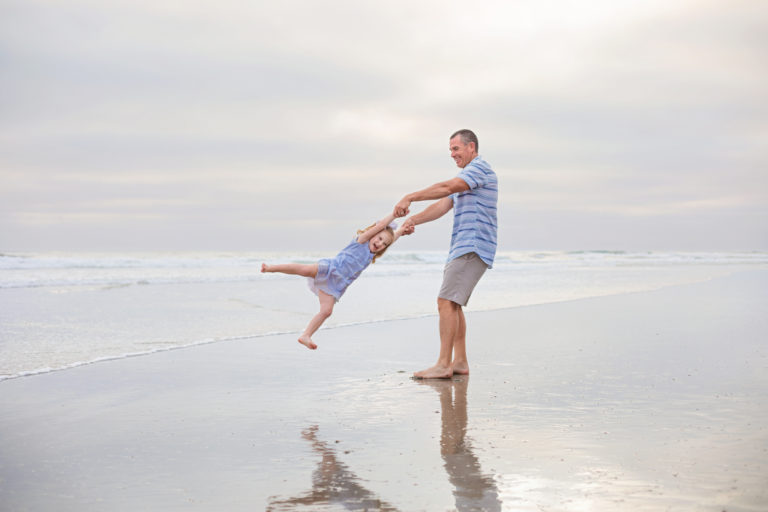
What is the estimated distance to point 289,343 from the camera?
27.7 feet

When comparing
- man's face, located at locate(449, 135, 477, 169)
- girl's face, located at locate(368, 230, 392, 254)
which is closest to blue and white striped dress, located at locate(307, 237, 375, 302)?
girl's face, located at locate(368, 230, 392, 254)

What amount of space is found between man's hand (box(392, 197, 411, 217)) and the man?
32 centimetres

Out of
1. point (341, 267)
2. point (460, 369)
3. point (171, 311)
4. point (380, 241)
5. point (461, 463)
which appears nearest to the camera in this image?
point (461, 463)

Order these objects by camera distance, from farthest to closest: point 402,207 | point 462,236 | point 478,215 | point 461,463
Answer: point 462,236, point 478,215, point 402,207, point 461,463

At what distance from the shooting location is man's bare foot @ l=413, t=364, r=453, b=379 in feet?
20.3

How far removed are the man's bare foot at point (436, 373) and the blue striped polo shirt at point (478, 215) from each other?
0.98 meters

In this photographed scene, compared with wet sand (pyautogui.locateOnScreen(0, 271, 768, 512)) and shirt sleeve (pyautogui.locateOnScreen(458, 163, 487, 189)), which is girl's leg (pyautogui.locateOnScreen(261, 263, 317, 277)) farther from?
shirt sleeve (pyautogui.locateOnScreen(458, 163, 487, 189))

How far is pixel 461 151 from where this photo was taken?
6293 mm

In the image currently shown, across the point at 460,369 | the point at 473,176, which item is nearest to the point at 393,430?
the point at 460,369

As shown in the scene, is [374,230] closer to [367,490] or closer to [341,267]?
[341,267]

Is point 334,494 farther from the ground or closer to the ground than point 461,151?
closer to the ground

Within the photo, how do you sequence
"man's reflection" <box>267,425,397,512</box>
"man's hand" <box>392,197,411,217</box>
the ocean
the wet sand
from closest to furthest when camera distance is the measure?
"man's reflection" <box>267,425,397,512</box>, the wet sand, "man's hand" <box>392,197,411,217</box>, the ocean

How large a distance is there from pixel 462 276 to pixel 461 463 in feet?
9.18

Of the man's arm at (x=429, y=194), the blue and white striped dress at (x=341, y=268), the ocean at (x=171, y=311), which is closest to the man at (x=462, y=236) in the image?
the man's arm at (x=429, y=194)
